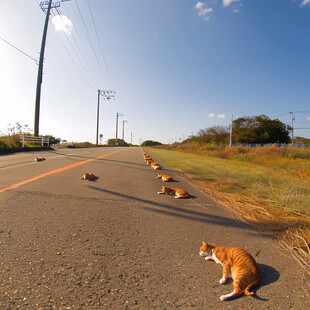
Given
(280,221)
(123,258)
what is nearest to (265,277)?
(123,258)

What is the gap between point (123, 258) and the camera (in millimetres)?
1995

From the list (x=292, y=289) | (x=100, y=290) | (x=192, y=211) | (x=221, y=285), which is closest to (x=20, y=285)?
(x=100, y=290)

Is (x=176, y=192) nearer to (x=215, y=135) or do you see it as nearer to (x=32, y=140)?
(x=32, y=140)

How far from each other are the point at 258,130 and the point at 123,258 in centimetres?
4732

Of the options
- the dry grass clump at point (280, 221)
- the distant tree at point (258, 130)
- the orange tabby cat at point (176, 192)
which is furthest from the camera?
the distant tree at point (258, 130)

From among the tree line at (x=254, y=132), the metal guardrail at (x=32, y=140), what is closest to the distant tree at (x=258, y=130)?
the tree line at (x=254, y=132)

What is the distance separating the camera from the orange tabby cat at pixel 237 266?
5.33 ft

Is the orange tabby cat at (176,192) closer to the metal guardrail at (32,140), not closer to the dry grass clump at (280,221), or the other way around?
the dry grass clump at (280,221)

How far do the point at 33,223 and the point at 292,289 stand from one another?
9.42ft

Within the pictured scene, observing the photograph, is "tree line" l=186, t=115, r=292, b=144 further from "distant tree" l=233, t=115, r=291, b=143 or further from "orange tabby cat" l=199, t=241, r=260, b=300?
"orange tabby cat" l=199, t=241, r=260, b=300

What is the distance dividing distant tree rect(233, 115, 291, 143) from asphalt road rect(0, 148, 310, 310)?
42678mm

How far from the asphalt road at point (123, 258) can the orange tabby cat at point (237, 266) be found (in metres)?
0.06

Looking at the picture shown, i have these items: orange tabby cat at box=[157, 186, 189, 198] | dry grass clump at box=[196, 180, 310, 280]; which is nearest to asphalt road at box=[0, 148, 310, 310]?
dry grass clump at box=[196, 180, 310, 280]

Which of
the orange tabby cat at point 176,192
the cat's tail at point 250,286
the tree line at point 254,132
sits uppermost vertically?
the tree line at point 254,132
